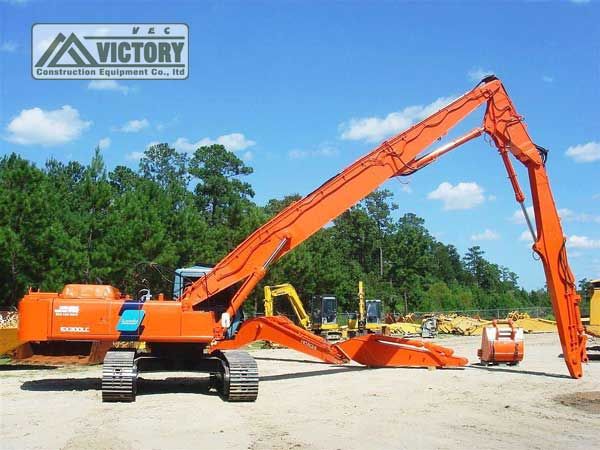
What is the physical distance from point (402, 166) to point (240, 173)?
64.3 m

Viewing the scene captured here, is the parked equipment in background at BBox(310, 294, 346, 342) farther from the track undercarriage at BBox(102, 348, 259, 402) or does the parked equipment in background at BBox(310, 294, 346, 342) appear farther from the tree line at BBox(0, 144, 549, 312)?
the track undercarriage at BBox(102, 348, 259, 402)

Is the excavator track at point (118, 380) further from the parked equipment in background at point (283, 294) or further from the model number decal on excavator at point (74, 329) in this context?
the parked equipment in background at point (283, 294)

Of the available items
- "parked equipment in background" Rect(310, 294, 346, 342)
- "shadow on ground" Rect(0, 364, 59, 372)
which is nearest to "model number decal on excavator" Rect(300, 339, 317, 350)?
"shadow on ground" Rect(0, 364, 59, 372)

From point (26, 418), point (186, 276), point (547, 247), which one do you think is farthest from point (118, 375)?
point (547, 247)

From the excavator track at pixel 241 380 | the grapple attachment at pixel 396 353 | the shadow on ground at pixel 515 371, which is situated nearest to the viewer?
the excavator track at pixel 241 380

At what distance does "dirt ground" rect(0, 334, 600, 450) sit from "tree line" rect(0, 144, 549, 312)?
12.8 ft

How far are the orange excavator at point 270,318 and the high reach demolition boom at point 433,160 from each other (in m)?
0.03

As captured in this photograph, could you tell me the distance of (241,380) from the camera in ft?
42.6

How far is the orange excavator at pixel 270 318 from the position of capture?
13.5 metres

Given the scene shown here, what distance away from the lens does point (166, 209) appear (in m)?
39.4

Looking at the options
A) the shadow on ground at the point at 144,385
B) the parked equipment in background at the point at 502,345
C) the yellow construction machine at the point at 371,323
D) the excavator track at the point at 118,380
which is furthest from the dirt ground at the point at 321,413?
the yellow construction machine at the point at 371,323

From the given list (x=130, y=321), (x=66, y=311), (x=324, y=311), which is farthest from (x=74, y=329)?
(x=324, y=311)

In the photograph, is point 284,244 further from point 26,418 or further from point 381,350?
point 26,418

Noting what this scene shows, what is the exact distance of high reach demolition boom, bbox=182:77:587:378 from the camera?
16.2 metres
